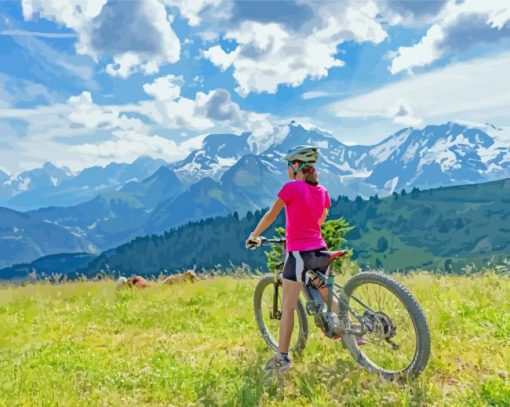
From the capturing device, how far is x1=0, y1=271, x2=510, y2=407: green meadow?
6129 mm

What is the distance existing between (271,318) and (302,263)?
1891 millimetres

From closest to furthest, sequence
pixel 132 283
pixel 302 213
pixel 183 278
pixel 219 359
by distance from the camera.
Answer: pixel 302 213, pixel 219 359, pixel 132 283, pixel 183 278

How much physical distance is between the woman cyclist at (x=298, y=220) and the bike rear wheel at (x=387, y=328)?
2.44 ft

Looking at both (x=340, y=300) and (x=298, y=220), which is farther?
(x=298, y=220)

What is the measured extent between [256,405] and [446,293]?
558 cm

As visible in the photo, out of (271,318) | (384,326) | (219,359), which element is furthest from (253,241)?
(384,326)

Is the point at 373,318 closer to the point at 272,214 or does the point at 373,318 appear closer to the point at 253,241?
the point at 272,214

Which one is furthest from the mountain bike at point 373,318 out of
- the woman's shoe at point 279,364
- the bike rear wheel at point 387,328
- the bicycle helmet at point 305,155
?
the bicycle helmet at point 305,155

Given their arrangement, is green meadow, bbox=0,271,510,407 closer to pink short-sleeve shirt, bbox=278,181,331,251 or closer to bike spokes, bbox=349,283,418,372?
bike spokes, bbox=349,283,418,372

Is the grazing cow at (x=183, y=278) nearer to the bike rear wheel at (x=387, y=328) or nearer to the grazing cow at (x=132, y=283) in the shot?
the grazing cow at (x=132, y=283)

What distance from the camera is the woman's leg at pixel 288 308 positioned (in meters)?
7.40

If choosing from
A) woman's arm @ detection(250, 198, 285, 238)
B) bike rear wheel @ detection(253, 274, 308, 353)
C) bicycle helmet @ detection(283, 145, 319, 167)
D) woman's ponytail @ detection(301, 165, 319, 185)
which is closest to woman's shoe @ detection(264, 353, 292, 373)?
bike rear wheel @ detection(253, 274, 308, 353)

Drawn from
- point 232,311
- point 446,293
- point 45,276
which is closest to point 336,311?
point 446,293

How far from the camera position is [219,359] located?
8344 mm
